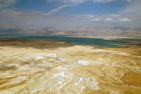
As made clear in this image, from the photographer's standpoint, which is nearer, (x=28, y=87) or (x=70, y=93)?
(x=70, y=93)

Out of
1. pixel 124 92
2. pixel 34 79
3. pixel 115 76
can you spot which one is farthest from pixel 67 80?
pixel 115 76

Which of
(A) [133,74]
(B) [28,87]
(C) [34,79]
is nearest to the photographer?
(B) [28,87]

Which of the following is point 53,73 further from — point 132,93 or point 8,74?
point 132,93

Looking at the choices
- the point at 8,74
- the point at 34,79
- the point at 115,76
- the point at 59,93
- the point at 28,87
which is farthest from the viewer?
the point at 115,76

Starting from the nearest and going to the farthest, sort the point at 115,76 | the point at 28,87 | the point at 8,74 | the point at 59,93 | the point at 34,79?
the point at 59,93 → the point at 28,87 → the point at 34,79 → the point at 8,74 → the point at 115,76

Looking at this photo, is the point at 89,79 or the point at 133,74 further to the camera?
the point at 133,74

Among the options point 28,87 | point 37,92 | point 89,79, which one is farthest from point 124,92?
point 28,87

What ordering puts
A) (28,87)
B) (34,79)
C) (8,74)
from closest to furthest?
(28,87) < (34,79) < (8,74)

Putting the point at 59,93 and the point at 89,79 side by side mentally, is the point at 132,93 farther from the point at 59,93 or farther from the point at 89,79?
the point at 59,93
